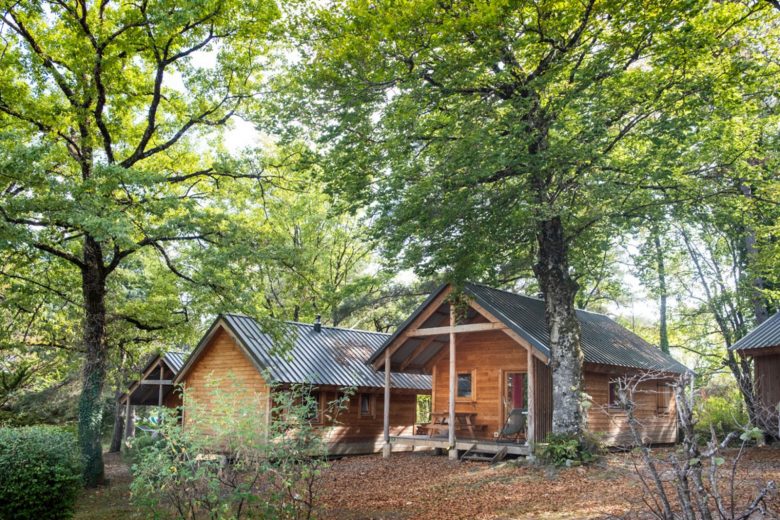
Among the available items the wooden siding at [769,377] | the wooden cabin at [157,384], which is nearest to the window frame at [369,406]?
the wooden cabin at [157,384]

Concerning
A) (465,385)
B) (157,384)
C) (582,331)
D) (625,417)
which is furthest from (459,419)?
(157,384)

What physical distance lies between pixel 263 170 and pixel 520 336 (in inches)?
360

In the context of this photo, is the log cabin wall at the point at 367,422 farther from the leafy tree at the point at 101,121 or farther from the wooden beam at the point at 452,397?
the leafy tree at the point at 101,121

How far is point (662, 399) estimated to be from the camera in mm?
22875

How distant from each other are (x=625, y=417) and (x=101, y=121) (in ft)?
58.7

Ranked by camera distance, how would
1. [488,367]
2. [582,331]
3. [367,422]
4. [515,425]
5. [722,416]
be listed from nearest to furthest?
[515,425], [488,367], [582,331], [367,422], [722,416]

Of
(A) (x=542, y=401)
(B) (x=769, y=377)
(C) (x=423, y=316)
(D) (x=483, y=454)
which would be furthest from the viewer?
(C) (x=423, y=316)

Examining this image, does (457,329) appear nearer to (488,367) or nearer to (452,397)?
(452,397)

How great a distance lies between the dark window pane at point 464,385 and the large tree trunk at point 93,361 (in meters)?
11.3

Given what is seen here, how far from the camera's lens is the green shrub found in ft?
45.9

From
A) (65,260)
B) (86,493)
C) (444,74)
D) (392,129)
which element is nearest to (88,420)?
(86,493)

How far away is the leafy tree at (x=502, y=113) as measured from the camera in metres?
11.8

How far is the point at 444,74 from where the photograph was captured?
12594 mm

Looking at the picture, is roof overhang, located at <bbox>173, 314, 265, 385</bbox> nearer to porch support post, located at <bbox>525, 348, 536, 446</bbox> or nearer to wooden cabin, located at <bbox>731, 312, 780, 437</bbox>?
porch support post, located at <bbox>525, 348, 536, 446</bbox>
